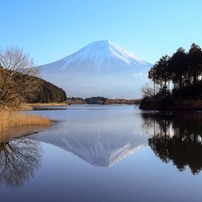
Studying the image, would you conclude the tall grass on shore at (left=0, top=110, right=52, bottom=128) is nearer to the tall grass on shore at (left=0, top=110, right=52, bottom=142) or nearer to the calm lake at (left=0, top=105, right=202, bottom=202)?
the tall grass on shore at (left=0, top=110, right=52, bottom=142)

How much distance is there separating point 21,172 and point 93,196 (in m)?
3.40

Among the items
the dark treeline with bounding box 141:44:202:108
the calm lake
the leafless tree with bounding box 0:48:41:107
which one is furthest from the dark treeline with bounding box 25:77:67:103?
the calm lake

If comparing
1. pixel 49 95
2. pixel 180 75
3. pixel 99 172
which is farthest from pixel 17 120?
pixel 49 95

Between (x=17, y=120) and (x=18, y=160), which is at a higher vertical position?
(x=17, y=120)

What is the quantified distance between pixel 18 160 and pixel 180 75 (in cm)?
5462

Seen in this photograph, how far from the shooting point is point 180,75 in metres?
63.8

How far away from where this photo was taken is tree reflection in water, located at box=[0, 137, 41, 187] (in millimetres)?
9134

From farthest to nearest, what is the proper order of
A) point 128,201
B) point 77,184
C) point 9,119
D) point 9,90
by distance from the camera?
point 9,90, point 9,119, point 77,184, point 128,201

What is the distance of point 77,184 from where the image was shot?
8406mm

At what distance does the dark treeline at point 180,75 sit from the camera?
5888 centimetres

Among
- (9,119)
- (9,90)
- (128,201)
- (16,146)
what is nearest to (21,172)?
(128,201)

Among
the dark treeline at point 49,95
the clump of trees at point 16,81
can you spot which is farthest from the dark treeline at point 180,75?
the dark treeline at point 49,95

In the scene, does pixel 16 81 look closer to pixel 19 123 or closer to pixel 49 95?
pixel 19 123

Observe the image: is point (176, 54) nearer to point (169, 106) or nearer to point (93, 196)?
point (169, 106)
